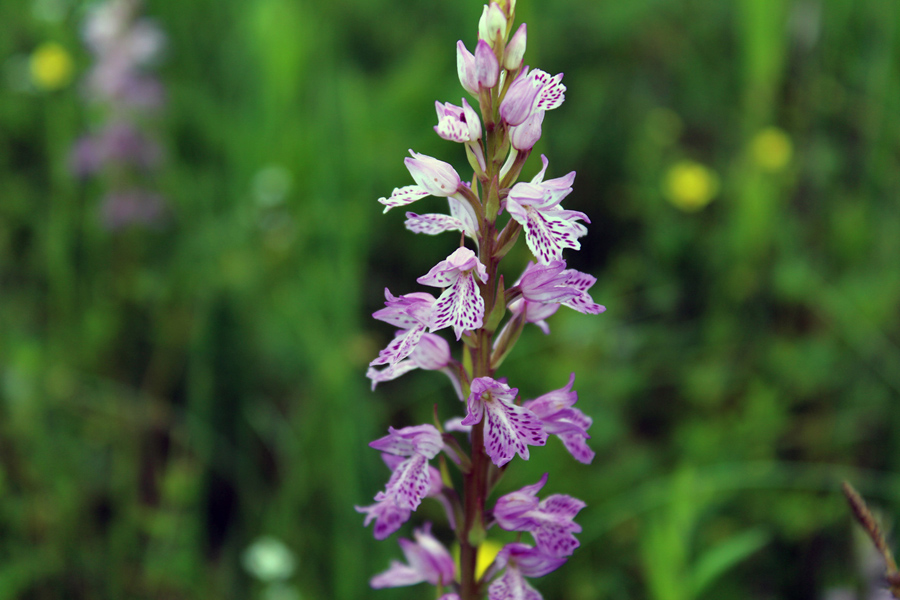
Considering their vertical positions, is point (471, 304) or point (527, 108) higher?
point (527, 108)

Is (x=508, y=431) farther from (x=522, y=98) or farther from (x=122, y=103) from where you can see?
(x=122, y=103)

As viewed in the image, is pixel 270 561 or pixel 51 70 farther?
pixel 51 70

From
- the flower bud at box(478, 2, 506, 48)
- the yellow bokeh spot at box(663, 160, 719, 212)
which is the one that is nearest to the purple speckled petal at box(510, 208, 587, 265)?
the flower bud at box(478, 2, 506, 48)

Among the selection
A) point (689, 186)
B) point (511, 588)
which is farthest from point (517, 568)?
point (689, 186)

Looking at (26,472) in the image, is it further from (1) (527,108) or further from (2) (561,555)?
(1) (527,108)

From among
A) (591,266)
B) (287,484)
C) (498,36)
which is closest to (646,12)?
(591,266)

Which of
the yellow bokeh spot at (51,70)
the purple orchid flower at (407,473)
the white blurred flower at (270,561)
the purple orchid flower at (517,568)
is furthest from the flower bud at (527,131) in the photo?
the yellow bokeh spot at (51,70)

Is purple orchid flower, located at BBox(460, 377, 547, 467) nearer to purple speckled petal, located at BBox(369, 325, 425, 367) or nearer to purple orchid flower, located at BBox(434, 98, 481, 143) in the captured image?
purple speckled petal, located at BBox(369, 325, 425, 367)
